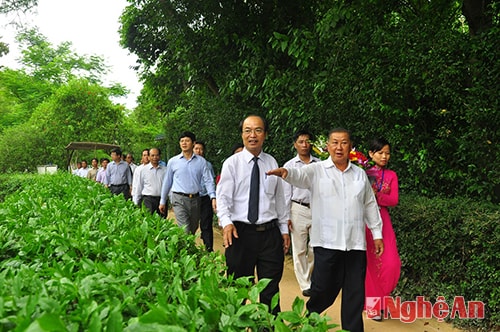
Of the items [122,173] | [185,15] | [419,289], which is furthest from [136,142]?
[419,289]

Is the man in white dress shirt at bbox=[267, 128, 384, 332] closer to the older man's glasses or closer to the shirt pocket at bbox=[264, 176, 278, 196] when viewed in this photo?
the shirt pocket at bbox=[264, 176, 278, 196]

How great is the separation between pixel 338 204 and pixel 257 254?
84 centimetres

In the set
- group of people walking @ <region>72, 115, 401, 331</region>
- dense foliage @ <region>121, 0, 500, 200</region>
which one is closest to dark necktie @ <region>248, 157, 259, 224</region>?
group of people walking @ <region>72, 115, 401, 331</region>

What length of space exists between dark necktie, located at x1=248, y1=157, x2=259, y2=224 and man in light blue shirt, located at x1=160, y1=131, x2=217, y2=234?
118 inches

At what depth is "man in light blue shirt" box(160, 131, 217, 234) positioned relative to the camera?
7.09 metres

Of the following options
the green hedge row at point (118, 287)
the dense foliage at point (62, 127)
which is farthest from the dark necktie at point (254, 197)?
the dense foliage at point (62, 127)

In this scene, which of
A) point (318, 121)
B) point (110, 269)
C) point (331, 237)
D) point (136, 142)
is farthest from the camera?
point (136, 142)

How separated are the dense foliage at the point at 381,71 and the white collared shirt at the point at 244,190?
223cm

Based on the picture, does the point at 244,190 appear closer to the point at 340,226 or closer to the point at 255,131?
the point at 255,131

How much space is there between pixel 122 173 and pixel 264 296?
817 cm

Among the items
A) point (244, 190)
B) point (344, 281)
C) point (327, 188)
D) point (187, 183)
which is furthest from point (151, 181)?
point (344, 281)

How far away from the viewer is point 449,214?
15.2ft

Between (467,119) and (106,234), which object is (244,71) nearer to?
(467,119)

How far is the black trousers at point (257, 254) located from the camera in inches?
159
